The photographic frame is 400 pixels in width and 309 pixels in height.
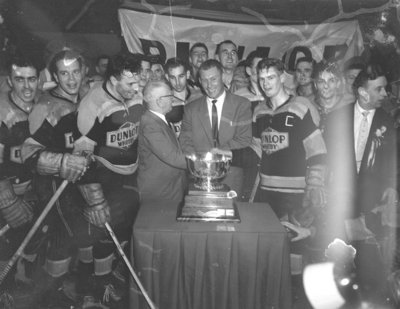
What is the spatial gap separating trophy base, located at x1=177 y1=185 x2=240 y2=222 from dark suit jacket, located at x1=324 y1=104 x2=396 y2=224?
4.05 feet

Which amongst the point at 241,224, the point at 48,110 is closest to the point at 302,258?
the point at 241,224

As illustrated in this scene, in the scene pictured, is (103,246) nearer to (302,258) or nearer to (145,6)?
(302,258)

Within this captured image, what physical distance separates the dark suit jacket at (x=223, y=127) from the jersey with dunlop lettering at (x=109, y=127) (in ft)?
1.43

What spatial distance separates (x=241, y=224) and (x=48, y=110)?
5.51 ft

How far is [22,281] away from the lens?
287 centimetres

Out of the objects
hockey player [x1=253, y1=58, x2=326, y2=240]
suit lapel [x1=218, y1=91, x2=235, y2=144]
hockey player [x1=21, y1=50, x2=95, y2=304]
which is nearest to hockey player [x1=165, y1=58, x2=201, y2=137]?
suit lapel [x1=218, y1=91, x2=235, y2=144]

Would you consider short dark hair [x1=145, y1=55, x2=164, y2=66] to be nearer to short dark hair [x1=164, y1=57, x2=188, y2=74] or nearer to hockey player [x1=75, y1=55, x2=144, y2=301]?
short dark hair [x1=164, y1=57, x2=188, y2=74]

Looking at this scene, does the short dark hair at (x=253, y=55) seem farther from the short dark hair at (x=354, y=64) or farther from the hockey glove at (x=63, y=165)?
the hockey glove at (x=63, y=165)

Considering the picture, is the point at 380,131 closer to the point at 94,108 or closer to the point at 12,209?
the point at 94,108

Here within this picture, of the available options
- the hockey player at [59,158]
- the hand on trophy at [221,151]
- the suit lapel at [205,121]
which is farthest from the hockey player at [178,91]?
the hockey player at [59,158]

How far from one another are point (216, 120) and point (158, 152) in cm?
69

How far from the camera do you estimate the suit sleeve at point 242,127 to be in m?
3.03

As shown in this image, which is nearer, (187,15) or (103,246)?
(103,246)

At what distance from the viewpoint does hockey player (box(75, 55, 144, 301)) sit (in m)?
2.79
